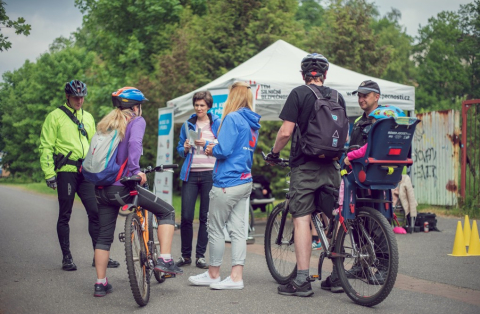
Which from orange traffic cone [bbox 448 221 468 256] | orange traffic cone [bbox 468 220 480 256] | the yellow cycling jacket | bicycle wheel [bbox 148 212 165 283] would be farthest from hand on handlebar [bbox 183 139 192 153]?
orange traffic cone [bbox 468 220 480 256]

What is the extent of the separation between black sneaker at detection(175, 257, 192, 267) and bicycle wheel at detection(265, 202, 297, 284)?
147cm

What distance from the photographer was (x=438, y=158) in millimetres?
14086

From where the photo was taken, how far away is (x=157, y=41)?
91.8ft

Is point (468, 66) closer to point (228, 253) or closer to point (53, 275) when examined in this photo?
point (228, 253)

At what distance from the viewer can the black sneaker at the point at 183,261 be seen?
751cm

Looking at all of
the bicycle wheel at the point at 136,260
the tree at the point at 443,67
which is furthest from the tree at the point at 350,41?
the bicycle wheel at the point at 136,260

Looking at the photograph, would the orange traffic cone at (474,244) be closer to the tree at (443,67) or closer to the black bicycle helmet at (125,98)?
the black bicycle helmet at (125,98)

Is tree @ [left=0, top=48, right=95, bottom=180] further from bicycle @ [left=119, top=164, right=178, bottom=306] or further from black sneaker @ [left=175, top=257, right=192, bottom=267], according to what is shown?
bicycle @ [left=119, top=164, right=178, bottom=306]

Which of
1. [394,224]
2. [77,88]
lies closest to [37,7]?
[77,88]

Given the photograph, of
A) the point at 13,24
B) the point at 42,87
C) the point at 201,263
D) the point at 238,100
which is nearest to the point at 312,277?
the point at 238,100

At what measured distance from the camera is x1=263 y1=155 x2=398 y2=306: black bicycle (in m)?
5.09

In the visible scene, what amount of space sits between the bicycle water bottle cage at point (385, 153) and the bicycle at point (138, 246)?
6.21 ft

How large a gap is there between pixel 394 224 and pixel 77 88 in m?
6.25

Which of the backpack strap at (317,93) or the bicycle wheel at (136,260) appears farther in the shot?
the backpack strap at (317,93)
